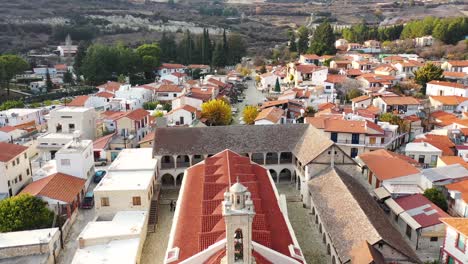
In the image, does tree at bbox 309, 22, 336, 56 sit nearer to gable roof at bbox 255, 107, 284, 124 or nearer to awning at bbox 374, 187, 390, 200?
gable roof at bbox 255, 107, 284, 124

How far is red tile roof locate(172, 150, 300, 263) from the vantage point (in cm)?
2045

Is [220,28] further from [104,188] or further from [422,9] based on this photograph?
[104,188]

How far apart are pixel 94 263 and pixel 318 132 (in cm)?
1954

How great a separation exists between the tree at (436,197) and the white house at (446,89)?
33729 millimetres

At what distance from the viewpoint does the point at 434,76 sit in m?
65.2

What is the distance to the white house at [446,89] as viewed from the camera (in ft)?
190

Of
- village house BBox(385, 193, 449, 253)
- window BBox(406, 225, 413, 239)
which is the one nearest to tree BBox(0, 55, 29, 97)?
village house BBox(385, 193, 449, 253)

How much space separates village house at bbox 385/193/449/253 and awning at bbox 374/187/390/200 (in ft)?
2.77

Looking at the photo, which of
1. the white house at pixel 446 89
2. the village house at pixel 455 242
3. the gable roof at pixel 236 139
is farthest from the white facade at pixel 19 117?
the white house at pixel 446 89

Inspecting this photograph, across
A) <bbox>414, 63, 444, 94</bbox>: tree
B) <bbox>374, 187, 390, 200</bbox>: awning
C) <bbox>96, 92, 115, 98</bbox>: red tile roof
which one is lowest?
<bbox>374, 187, 390, 200</bbox>: awning

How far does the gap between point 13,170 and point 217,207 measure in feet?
56.1

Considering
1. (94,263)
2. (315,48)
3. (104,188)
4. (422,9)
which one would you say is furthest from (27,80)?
(422,9)

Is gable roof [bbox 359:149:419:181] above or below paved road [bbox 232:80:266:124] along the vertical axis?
above

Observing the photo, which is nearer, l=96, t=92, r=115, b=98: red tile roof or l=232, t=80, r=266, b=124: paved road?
l=232, t=80, r=266, b=124: paved road
